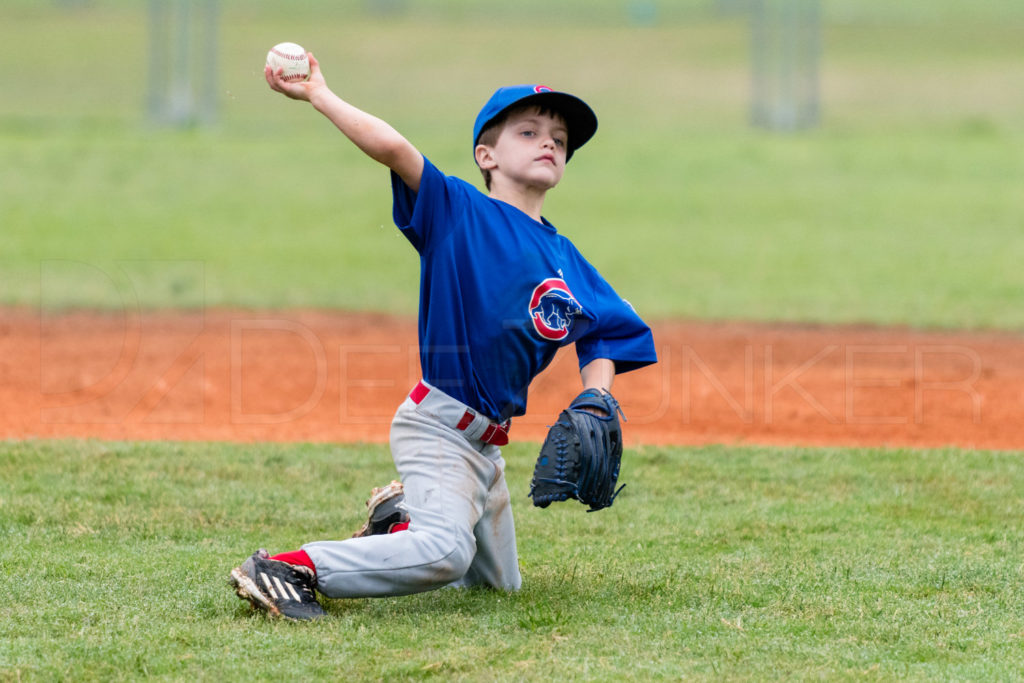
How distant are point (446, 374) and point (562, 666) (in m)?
0.86

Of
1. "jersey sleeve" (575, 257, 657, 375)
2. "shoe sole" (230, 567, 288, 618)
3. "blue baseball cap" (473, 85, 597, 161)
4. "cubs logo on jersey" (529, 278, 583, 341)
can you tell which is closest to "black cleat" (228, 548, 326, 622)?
"shoe sole" (230, 567, 288, 618)

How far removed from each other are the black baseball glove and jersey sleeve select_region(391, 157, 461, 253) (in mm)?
573

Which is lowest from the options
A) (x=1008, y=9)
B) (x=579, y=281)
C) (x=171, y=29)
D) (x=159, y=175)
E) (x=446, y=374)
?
(x=446, y=374)

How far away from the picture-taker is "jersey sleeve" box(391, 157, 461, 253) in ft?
10.9

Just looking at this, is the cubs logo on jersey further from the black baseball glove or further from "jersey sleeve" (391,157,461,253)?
"jersey sleeve" (391,157,461,253)

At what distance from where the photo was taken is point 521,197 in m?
3.61

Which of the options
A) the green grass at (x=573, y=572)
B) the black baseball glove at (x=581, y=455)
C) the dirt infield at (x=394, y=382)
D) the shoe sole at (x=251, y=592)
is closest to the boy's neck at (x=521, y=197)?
the black baseball glove at (x=581, y=455)

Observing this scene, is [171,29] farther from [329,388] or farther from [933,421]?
[933,421]

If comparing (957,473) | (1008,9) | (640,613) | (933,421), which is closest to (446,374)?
(640,613)

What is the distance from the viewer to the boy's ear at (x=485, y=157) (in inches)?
142

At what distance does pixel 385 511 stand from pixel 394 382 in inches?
144

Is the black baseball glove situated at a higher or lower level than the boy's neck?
lower

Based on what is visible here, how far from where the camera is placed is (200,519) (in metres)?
4.42

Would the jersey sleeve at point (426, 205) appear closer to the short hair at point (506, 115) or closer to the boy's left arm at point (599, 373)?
the short hair at point (506, 115)
